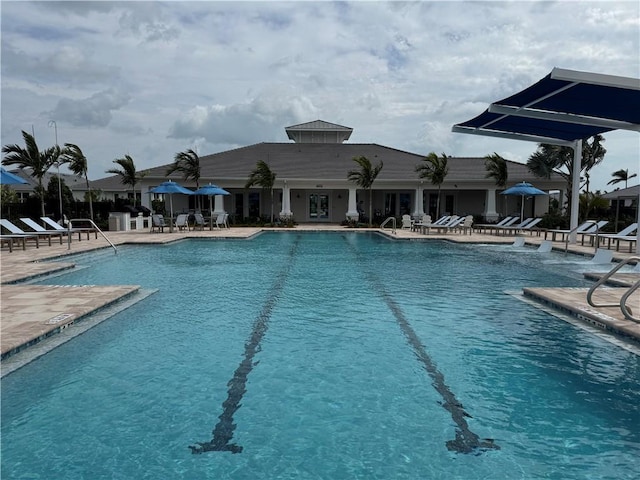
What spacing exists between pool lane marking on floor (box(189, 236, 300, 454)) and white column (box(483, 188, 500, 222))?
24.2m

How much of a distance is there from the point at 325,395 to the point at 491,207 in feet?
90.4

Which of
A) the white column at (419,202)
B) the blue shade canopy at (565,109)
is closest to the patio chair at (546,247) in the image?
the blue shade canopy at (565,109)

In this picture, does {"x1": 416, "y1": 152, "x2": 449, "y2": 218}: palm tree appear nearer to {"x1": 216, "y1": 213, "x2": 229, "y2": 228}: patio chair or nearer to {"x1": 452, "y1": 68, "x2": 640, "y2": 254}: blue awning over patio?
{"x1": 216, "y1": 213, "x2": 229, "y2": 228}: patio chair

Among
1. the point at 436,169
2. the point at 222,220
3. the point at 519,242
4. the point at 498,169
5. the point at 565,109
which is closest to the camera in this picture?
the point at 565,109

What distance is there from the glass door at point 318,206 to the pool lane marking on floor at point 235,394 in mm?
24865

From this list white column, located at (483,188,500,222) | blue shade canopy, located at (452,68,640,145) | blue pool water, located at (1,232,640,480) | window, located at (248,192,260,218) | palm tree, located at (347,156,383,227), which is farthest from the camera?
window, located at (248,192,260,218)

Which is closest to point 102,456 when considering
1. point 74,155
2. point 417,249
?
point 417,249

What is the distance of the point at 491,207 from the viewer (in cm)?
2988

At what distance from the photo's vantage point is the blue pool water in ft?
11.5

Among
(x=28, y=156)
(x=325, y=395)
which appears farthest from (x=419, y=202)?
(x=325, y=395)

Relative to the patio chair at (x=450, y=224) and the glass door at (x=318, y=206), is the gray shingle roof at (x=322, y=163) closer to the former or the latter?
the glass door at (x=318, y=206)

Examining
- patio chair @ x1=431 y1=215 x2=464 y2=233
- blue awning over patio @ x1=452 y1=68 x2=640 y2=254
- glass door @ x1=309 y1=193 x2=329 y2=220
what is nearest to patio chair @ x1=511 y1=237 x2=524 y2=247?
blue awning over patio @ x1=452 y1=68 x2=640 y2=254

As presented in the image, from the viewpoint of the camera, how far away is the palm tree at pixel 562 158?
25.6 metres

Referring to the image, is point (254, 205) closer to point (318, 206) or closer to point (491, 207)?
point (318, 206)
